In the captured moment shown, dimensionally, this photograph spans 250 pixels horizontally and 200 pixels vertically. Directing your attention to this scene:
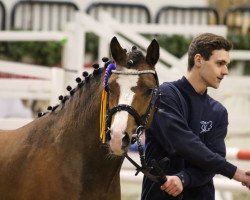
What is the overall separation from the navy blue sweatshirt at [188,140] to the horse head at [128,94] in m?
0.15

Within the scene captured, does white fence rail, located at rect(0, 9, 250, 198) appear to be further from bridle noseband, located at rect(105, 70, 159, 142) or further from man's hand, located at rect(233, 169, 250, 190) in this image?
bridle noseband, located at rect(105, 70, 159, 142)

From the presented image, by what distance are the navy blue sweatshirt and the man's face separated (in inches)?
4.7

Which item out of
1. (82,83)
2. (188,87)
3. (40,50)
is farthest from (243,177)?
(40,50)

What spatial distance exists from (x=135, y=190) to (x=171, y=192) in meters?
5.32

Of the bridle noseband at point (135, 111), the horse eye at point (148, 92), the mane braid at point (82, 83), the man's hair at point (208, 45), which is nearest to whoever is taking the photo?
the bridle noseband at point (135, 111)

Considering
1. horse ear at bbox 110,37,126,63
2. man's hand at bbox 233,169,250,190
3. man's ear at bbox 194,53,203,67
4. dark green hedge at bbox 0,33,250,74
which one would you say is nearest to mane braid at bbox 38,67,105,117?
horse ear at bbox 110,37,126,63

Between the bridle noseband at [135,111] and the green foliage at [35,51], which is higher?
the bridle noseband at [135,111]

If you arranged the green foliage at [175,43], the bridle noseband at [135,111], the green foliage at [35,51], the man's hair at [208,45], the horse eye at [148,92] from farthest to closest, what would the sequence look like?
the green foliage at [175,43], the green foliage at [35,51], the man's hair at [208,45], the horse eye at [148,92], the bridle noseband at [135,111]

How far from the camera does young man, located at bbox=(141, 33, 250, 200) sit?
5145mm

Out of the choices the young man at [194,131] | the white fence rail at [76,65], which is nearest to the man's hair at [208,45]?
the young man at [194,131]

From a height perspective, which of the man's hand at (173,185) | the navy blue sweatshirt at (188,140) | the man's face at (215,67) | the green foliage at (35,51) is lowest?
the green foliage at (35,51)

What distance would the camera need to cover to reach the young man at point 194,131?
16.9 feet

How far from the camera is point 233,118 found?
9.79 m

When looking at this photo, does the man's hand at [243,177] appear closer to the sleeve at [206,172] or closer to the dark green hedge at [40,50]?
the sleeve at [206,172]
